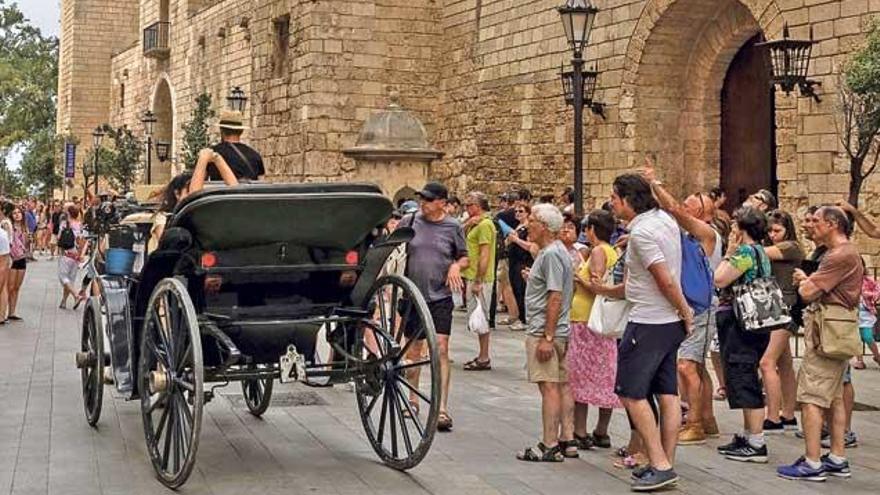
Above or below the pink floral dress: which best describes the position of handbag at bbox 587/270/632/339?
above

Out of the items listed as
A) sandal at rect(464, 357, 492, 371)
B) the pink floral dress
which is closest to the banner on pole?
sandal at rect(464, 357, 492, 371)

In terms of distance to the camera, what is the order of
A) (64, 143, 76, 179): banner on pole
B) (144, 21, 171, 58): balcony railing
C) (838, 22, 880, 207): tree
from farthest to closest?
(64, 143, 76, 179): banner on pole, (144, 21, 171, 58): balcony railing, (838, 22, 880, 207): tree

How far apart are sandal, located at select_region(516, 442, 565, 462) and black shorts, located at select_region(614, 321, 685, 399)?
76 cm

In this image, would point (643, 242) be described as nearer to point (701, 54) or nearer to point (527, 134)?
point (701, 54)

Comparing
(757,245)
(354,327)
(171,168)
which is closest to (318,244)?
(354,327)

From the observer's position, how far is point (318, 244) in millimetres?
6066

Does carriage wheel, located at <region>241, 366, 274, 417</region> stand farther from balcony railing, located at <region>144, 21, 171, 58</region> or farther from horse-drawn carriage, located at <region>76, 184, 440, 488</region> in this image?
balcony railing, located at <region>144, 21, 171, 58</region>

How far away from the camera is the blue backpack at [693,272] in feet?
21.6

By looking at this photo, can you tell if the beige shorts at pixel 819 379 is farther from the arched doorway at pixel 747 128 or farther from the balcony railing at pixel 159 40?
the balcony railing at pixel 159 40

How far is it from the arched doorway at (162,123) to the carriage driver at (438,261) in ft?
109

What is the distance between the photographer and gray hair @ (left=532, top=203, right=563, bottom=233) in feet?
21.3

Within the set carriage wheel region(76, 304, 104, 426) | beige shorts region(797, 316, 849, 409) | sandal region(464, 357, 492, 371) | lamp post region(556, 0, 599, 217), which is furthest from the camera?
lamp post region(556, 0, 599, 217)

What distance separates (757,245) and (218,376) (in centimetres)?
312

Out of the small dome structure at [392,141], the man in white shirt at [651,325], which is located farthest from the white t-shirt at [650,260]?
the small dome structure at [392,141]
